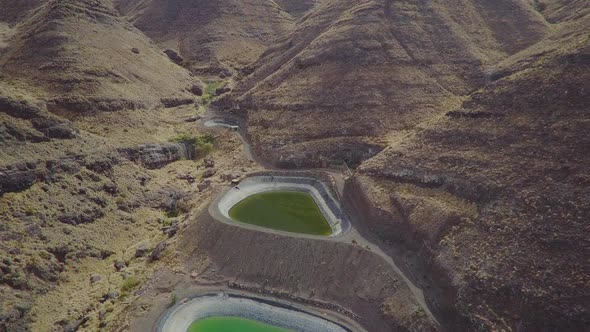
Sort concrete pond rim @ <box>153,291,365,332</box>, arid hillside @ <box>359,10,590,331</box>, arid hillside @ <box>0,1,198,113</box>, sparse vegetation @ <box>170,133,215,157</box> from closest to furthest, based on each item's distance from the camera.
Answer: arid hillside @ <box>359,10,590,331</box>, concrete pond rim @ <box>153,291,365,332</box>, arid hillside @ <box>0,1,198,113</box>, sparse vegetation @ <box>170,133,215,157</box>

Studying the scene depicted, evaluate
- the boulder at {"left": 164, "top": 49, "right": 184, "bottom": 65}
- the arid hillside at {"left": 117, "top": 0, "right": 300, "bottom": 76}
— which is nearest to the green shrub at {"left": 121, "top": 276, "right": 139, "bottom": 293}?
the arid hillside at {"left": 117, "top": 0, "right": 300, "bottom": 76}

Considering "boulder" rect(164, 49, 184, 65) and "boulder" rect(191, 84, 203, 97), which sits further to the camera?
"boulder" rect(164, 49, 184, 65)

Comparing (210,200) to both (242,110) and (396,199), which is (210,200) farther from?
(242,110)

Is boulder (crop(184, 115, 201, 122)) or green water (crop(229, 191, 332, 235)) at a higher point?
boulder (crop(184, 115, 201, 122))

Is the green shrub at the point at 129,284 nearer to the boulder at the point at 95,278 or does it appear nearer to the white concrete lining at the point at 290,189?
the boulder at the point at 95,278

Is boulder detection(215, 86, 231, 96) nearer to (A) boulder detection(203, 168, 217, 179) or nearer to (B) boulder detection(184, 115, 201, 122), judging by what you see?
(B) boulder detection(184, 115, 201, 122)

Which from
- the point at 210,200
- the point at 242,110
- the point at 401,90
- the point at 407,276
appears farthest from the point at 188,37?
the point at 407,276
